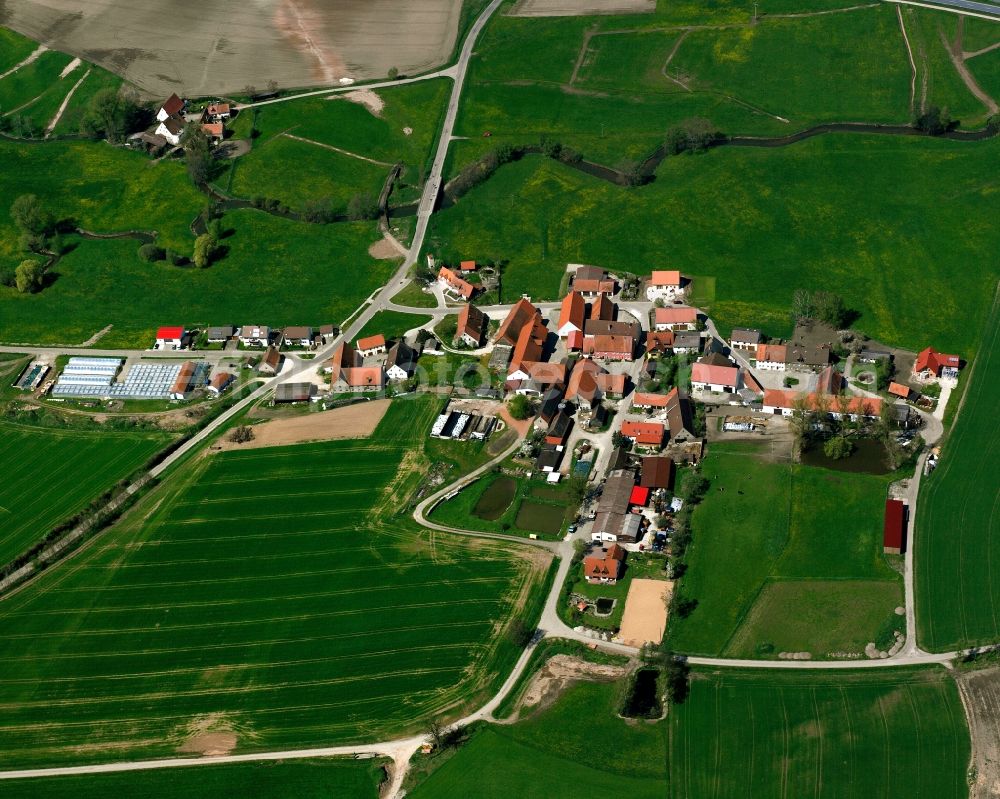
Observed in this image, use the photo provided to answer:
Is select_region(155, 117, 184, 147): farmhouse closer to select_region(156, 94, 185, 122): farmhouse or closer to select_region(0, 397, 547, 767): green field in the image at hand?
select_region(156, 94, 185, 122): farmhouse

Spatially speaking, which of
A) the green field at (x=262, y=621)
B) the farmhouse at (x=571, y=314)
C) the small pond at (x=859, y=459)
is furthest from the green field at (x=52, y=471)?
the small pond at (x=859, y=459)

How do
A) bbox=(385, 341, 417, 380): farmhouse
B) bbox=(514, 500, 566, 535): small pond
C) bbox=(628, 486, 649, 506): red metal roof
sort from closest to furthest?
bbox=(628, 486, 649, 506): red metal roof, bbox=(514, 500, 566, 535): small pond, bbox=(385, 341, 417, 380): farmhouse

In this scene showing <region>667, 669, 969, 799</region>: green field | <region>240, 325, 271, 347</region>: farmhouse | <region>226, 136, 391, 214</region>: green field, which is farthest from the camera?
<region>226, 136, 391, 214</region>: green field

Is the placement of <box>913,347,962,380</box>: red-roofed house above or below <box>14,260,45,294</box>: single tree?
above

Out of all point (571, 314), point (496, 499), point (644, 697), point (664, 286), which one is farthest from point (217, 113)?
point (644, 697)

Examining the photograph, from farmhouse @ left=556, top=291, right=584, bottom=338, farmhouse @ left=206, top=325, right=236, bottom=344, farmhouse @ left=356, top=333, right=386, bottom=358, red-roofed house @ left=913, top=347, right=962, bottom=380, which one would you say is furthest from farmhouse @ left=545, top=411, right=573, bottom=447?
farmhouse @ left=206, top=325, right=236, bottom=344

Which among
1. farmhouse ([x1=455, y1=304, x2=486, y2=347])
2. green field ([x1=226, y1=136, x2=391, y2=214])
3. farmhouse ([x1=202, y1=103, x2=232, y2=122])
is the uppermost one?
farmhouse ([x1=202, y1=103, x2=232, y2=122])

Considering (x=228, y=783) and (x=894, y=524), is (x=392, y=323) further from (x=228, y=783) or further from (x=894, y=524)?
(x=894, y=524)
